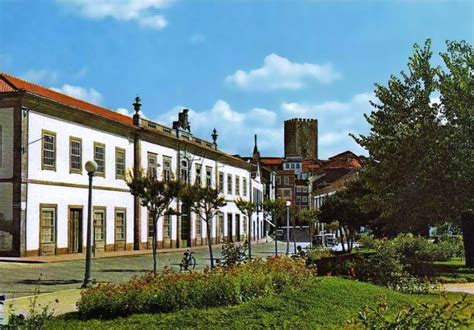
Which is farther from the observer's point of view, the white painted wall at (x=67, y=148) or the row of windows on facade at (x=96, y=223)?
the row of windows on facade at (x=96, y=223)

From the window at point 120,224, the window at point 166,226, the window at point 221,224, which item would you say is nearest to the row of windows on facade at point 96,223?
the window at point 120,224

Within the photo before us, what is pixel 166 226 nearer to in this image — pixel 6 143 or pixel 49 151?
pixel 49 151

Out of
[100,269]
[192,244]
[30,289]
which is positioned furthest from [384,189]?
[192,244]

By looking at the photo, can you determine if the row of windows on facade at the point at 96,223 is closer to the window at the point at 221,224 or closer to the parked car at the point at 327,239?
the parked car at the point at 327,239

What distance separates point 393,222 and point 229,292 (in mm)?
17687

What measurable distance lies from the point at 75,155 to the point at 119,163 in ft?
16.6

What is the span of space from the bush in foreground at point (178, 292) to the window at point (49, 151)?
20.1 m

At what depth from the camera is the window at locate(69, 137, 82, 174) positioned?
33.9 metres

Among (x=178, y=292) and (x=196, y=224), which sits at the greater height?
(x=196, y=224)

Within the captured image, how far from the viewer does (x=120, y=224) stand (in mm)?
39219

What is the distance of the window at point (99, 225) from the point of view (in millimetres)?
36188

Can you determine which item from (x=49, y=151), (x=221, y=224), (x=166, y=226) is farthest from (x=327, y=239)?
(x=49, y=151)

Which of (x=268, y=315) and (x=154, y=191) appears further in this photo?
(x=154, y=191)

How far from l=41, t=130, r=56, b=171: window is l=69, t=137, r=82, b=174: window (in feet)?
5.20
